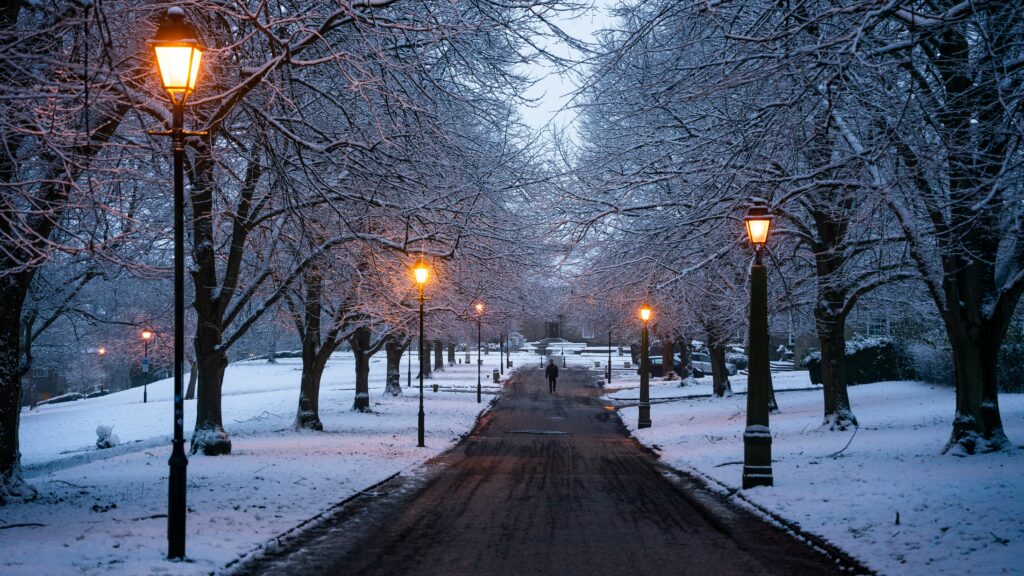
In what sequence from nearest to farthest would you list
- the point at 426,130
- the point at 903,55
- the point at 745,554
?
1. the point at 745,554
2. the point at 903,55
3. the point at 426,130

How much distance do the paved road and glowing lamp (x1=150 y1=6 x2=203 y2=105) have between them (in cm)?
470

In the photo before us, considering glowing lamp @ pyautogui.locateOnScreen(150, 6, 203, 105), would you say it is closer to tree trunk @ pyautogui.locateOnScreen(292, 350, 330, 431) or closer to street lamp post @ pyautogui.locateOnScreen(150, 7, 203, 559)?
street lamp post @ pyautogui.locateOnScreen(150, 7, 203, 559)

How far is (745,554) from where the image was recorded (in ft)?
31.8

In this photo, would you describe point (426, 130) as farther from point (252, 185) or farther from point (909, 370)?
point (909, 370)

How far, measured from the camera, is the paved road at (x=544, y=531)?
29.7 ft

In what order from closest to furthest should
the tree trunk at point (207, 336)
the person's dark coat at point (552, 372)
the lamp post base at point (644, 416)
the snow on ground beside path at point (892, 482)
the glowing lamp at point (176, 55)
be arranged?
the glowing lamp at point (176, 55), the snow on ground beside path at point (892, 482), the tree trunk at point (207, 336), the lamp post base at point (644, 416), the person's dark coat at point (552, 372)

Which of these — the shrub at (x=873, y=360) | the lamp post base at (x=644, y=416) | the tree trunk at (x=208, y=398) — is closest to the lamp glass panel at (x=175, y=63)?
the tree trunk at (x=208, y=398)

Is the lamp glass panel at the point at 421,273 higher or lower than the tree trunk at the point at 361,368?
higher

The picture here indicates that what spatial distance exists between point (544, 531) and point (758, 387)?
493 centimetres

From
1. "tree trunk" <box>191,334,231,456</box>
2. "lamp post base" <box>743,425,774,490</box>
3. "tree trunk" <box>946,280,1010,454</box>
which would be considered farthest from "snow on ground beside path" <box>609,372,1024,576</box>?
Result: "tree trunk" <box>191,334,231,456</box>

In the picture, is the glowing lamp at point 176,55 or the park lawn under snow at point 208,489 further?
the park lawn under snow at point 208,489

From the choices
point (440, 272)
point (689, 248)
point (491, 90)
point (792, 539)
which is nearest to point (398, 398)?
point (440, 272)

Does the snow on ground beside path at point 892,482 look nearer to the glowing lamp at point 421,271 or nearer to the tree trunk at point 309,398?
the glowing lamp at point 421,271

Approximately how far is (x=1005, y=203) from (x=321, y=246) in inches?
441
